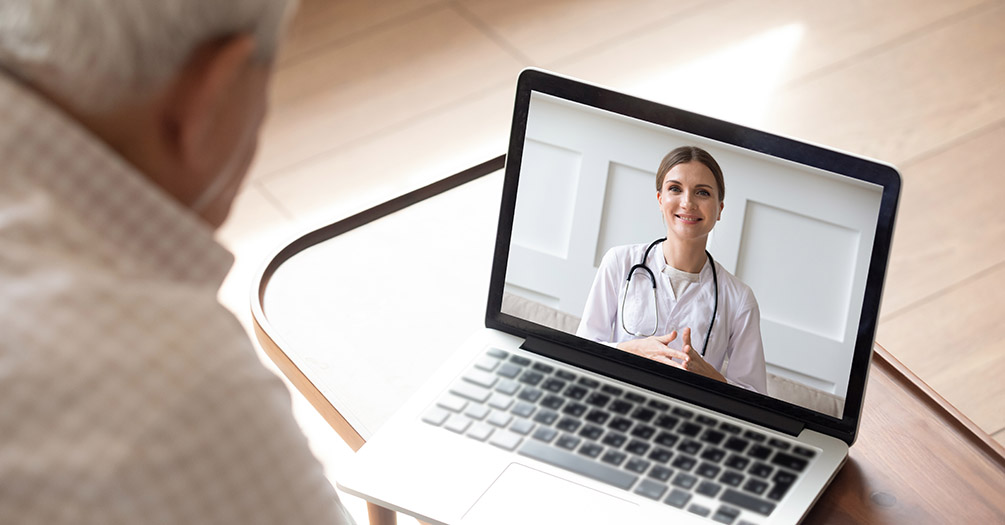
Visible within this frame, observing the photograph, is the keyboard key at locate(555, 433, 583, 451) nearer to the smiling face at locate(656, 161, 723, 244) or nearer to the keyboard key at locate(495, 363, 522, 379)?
the keyboard key at locate(495, 363, 522, 379)

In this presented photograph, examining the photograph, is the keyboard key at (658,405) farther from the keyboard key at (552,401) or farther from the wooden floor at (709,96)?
the wooden floor at (709,96)

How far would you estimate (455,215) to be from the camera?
1.22m

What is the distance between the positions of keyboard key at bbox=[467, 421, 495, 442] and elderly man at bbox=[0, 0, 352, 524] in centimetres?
34

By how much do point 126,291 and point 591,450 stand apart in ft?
1.58

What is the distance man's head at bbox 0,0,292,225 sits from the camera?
519 mm

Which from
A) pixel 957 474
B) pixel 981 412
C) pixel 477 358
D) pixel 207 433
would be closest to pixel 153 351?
pixel 207 433

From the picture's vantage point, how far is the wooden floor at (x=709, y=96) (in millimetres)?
1970

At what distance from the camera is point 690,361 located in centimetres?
94

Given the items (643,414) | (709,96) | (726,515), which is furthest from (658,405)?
(709,96)

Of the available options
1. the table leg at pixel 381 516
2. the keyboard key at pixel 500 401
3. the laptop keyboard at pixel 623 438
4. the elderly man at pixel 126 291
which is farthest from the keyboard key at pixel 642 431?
the elderly man at pixel 126 291

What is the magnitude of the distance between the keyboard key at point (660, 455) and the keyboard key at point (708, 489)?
0.03 meters

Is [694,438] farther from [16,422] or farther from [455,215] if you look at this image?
[16,422]

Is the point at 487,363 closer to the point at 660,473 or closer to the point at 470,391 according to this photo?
the point at 470,391

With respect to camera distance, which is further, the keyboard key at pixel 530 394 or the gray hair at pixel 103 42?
the keyboard key at pixel 530 394
